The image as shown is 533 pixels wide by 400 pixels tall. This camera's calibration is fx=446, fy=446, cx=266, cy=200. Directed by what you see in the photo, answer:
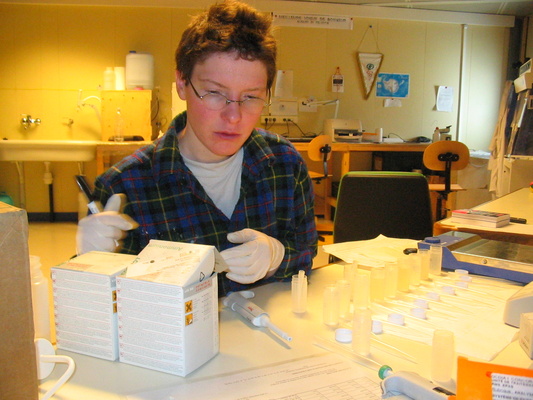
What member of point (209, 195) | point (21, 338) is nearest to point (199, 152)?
point (209, 195)

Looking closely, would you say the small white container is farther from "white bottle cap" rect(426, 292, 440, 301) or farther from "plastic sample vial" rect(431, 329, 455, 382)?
"plastic sample vial" rect(431, 329, 455, 382)

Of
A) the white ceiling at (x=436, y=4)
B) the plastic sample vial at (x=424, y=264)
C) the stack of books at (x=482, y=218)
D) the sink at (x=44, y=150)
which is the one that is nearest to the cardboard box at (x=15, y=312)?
the plastic sample vial at (x=424, y=264)

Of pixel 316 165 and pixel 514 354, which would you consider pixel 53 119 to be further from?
pixel 514 354

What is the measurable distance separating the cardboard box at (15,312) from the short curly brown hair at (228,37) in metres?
0.71

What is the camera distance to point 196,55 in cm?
109

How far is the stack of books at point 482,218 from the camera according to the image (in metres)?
1.63

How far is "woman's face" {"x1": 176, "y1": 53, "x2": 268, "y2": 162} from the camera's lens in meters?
1.06

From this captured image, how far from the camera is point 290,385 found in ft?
2.13

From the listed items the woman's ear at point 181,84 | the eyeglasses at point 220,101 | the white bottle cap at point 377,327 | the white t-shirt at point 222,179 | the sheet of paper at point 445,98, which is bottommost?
the white bottle cap at point 377,327

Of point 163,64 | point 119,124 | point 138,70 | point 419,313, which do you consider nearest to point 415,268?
point 419,313

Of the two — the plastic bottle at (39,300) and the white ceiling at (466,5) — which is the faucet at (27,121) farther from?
the plastic bottle at (39,300)

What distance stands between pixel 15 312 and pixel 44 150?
4258 mm

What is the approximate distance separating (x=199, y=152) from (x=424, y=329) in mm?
772

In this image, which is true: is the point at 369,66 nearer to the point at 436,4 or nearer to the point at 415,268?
the point at 436,4
